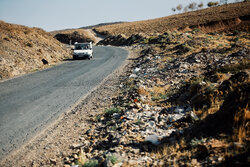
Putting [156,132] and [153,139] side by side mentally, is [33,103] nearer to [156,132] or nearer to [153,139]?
[156,132]

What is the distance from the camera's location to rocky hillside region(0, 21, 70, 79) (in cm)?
1388

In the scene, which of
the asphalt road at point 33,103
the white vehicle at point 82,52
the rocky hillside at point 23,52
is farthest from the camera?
the white vehicle at point 82,52

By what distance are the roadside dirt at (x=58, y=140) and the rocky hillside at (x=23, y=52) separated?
933 centimetres

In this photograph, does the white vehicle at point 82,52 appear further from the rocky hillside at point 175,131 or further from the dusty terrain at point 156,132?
the rocky hillside at point 175,131

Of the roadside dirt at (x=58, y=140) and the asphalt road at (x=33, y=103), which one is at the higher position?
the asphalt road at (x=33, y=103)

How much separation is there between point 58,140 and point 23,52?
15377 mm

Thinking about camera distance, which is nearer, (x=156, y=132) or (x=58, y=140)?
(x=156, y=132)

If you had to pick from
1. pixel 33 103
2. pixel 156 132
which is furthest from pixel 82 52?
pixel 156 132

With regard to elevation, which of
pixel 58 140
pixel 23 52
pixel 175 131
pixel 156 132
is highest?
pixel 23 52

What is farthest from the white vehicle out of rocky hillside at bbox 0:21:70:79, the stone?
the stone

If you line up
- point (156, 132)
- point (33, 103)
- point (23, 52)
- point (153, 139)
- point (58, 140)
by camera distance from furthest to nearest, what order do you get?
1. point (23, 52)
2. point (33, 103)
3. point (58, 140)
4. point (156, 132)
5. point (153, 139)

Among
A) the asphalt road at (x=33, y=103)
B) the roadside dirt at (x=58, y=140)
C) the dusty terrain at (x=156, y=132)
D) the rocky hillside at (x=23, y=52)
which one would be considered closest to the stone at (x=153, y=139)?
the dusty terrain at (x=156, y=132)

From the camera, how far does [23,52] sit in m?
16.8

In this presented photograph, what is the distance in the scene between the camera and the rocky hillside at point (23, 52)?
13.9m
